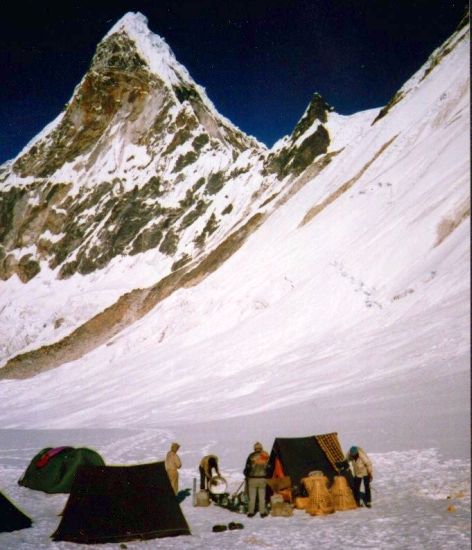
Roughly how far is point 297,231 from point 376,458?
33467 mm

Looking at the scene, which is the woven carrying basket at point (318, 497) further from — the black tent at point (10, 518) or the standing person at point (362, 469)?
the black tent at point (10, 518)

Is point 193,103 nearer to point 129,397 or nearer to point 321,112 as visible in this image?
point 321,112

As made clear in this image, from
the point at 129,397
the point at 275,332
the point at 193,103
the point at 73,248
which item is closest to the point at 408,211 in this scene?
the point at 275,332

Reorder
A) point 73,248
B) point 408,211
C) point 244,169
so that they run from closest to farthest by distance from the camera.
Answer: point 408,211
point 244,169
point 73,248

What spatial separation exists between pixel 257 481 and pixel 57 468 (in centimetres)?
649

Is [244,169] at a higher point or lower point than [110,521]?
higher

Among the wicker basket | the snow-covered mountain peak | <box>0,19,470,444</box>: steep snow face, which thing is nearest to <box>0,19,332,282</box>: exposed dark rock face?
the snow-covered mountain peak

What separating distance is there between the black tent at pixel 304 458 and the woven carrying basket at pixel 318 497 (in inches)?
35.2

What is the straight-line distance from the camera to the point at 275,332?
31.3 metres

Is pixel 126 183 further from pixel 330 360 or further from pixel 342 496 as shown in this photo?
pixel 342 496

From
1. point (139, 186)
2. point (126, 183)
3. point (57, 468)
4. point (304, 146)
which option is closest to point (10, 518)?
point (57, 468)

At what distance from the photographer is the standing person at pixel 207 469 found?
481 inches

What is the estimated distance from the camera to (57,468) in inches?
567

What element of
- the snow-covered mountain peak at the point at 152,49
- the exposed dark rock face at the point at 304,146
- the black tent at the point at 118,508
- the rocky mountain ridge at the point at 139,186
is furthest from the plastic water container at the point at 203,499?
the snow-covered mountain peak at the point at 152,49
